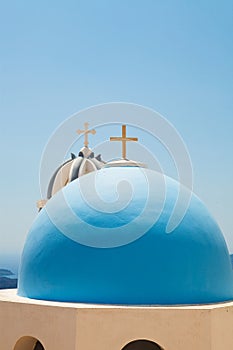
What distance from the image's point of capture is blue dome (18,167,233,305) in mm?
7133

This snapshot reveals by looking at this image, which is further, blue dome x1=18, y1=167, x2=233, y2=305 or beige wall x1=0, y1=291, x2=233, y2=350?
blue dome x1=18, y1=167, x2=233, y2=305

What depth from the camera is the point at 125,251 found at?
7.24m

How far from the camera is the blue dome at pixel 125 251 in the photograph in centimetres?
713

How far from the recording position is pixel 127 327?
21.8 feet

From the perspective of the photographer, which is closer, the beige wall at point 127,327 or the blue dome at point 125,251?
the beige wall at point 127,327

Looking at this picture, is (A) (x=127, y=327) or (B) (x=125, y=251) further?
(B) (x=125, y=251)

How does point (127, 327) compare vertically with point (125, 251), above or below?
below

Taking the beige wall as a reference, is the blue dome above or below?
above

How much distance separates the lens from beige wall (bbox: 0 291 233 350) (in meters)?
6.62

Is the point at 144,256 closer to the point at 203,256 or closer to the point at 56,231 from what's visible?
the point at 203,256

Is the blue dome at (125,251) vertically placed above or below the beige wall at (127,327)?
above

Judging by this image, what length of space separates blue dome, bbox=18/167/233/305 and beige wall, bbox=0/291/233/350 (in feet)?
1.34

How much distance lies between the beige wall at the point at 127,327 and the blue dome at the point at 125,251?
407 millimetres

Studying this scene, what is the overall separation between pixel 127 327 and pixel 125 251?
115 centimetres
